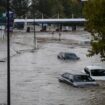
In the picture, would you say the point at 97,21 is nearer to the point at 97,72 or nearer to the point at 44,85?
the point at 44,85

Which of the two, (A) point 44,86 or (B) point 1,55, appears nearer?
(A) point 44,86

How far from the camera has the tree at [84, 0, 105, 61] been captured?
35.7m

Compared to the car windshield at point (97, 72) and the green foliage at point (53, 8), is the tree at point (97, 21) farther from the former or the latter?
the green foliage at point (53, 8)

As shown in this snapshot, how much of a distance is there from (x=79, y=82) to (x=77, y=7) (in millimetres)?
142510

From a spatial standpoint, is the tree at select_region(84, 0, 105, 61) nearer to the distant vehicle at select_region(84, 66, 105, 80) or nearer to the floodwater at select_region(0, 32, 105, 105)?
the floodwater at select_region(0, 32, 105, 105)

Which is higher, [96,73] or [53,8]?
[53,8]

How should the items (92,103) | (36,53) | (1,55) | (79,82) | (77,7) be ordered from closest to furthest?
(92,103) → (79,82) → (1,55) → (36,53) → (77,7)

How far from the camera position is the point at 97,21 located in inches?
1417

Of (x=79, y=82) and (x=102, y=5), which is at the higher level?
(x=102, y=5)

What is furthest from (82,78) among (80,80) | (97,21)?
(97,21)

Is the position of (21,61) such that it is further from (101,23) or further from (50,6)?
(50,6)

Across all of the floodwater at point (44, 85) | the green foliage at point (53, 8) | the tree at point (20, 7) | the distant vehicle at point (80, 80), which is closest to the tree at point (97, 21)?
the floodwater at point (44, 85)

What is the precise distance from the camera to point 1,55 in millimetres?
70312

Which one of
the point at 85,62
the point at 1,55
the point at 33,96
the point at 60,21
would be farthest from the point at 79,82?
the point at 60,21
